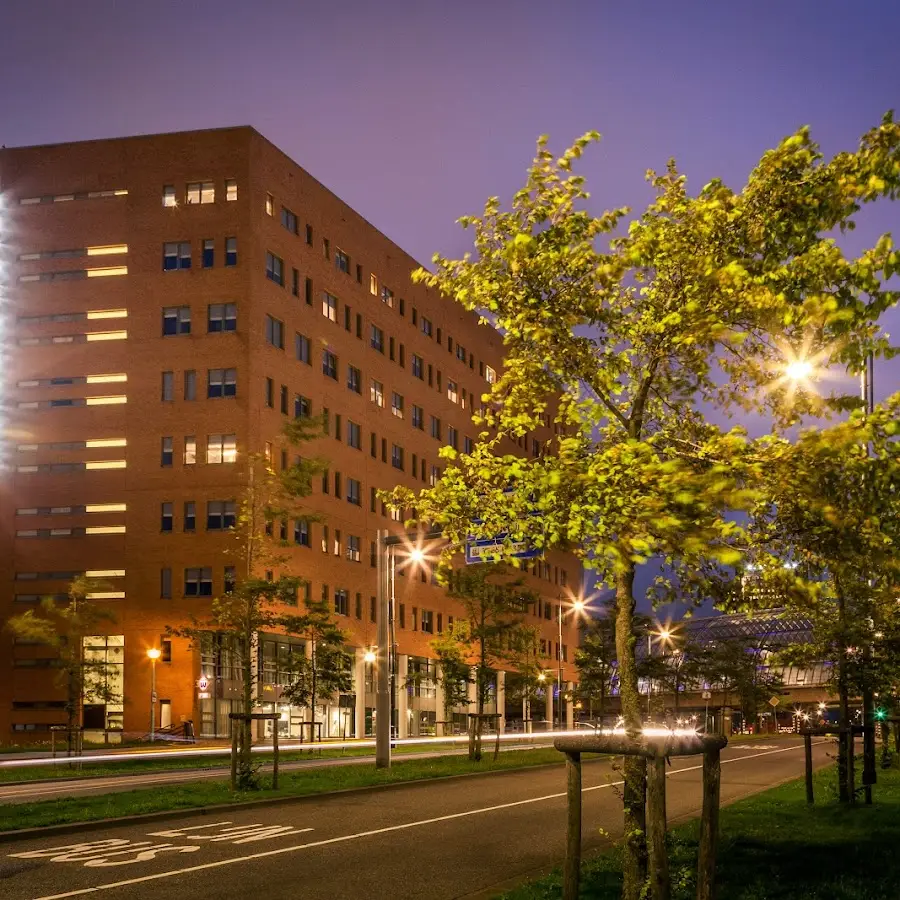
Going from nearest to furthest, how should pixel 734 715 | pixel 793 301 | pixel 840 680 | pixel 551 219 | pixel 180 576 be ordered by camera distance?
pixel 793 301 < pixel 551 219 < pixel 840 680 < pixel 180 576 < pixel 734 715

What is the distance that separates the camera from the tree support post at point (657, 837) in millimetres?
8398

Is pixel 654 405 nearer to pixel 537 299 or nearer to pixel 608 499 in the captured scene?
pixel 537 299

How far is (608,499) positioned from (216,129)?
216 feet

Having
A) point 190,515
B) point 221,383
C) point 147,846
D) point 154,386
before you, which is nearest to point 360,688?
point 190,515

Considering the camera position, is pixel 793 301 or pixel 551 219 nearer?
pixel 793 301

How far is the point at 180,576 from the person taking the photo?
66.9 metres

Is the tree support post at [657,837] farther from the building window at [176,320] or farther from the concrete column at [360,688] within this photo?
the concrete column at [360,688]

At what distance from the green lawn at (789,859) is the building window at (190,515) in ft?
165

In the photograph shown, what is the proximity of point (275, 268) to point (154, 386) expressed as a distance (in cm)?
987

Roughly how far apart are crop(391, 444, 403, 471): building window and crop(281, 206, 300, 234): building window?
18.1m

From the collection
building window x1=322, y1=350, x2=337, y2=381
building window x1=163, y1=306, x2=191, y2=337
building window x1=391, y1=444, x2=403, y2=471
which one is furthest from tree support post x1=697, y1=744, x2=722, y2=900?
building window x1=391, y1=444, x2=403, y2=471

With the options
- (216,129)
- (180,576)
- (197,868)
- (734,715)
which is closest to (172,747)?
(180,576)

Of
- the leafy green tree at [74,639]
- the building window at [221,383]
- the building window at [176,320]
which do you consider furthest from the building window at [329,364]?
the leafy green tree at [74,639]

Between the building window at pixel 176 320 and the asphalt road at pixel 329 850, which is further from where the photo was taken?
the building window at pixel 176 320
